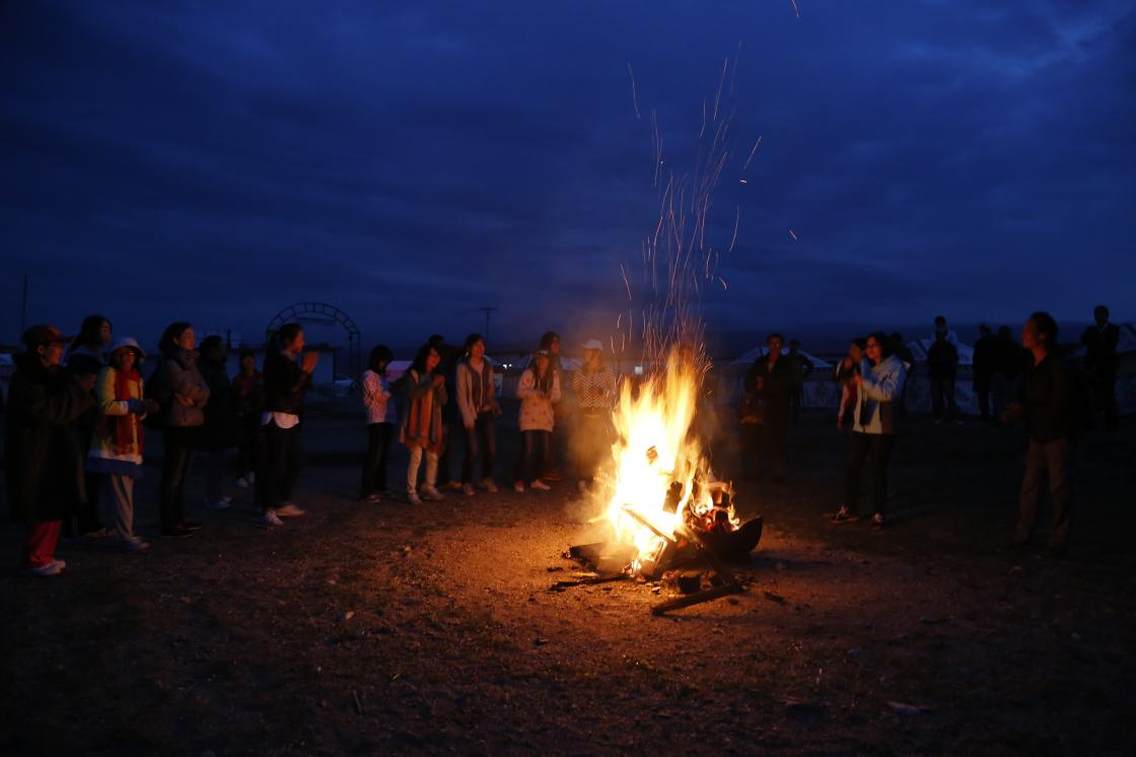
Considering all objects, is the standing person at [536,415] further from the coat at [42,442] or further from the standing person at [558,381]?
the coat at [42,442]

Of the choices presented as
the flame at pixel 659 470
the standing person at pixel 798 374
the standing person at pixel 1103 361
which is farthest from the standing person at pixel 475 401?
the standing person at pixel 1103 361

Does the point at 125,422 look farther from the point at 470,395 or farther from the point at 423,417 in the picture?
the point at 470,395

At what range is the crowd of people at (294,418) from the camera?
244 inches

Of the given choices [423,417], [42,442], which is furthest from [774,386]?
[42,442]

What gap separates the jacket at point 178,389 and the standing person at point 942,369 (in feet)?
46.2

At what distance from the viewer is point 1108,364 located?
45.2 ft

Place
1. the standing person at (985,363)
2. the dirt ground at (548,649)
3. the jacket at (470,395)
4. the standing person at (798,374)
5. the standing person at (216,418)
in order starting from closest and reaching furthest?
the dirt ground at (548,649) < the standing person at (216,418) < the jacket at (470,395) < the standing person at (985,363) < the standing person at (798,374)

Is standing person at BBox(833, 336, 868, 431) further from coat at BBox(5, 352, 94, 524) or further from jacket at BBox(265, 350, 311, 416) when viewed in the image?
coat at BBox(5, 352, 94, 524)

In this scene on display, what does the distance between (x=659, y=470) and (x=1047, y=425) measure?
3.52 m

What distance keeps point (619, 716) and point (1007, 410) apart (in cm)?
526

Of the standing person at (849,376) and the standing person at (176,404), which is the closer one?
the standing person at (176,404)

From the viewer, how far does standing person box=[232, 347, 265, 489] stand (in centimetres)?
1034

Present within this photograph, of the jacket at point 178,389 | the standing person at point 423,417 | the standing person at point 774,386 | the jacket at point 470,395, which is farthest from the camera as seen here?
the standing person at point 774,386

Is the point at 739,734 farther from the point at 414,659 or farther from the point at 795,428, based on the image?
the point at 795,428
